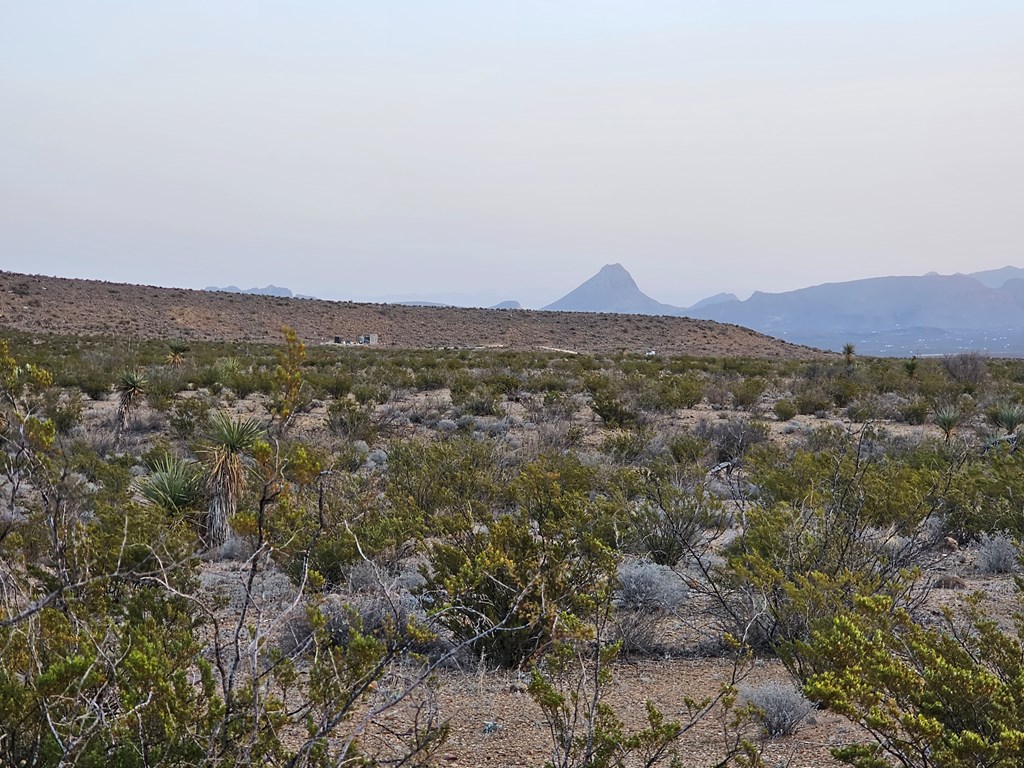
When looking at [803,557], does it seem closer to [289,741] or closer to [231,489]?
[289,741]

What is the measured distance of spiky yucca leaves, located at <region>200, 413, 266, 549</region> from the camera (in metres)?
8.31

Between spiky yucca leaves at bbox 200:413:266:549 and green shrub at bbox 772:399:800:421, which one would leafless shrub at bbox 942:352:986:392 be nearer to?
green shrub at bbox 772:399:800:421

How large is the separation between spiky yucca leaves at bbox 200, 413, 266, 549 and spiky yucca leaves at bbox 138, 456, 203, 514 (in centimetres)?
16

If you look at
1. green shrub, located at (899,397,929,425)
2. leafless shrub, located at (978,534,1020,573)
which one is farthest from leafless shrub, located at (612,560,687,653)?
green shrub, located at (899,397,929,425)

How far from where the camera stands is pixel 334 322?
218 feet

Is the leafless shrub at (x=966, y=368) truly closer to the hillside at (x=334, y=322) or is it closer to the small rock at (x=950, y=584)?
the small rock at (x=950, y=584)


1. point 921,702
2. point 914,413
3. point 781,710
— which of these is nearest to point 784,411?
point 914,413

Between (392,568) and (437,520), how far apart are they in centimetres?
126

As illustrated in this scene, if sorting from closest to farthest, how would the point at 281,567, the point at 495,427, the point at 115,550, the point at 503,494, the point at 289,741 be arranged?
A: the point at 289,741, the point at 115,550, the point at 281,567, the point at 503,494, the point at 495,427

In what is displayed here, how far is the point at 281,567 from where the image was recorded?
6988 millimetres

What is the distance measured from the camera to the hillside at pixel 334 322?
191ft

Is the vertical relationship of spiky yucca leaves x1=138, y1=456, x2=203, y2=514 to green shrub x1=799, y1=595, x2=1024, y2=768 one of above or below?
below

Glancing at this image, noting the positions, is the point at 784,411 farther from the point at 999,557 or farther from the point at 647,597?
the point at 647,597

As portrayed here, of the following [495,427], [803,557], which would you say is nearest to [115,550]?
[803,557]
